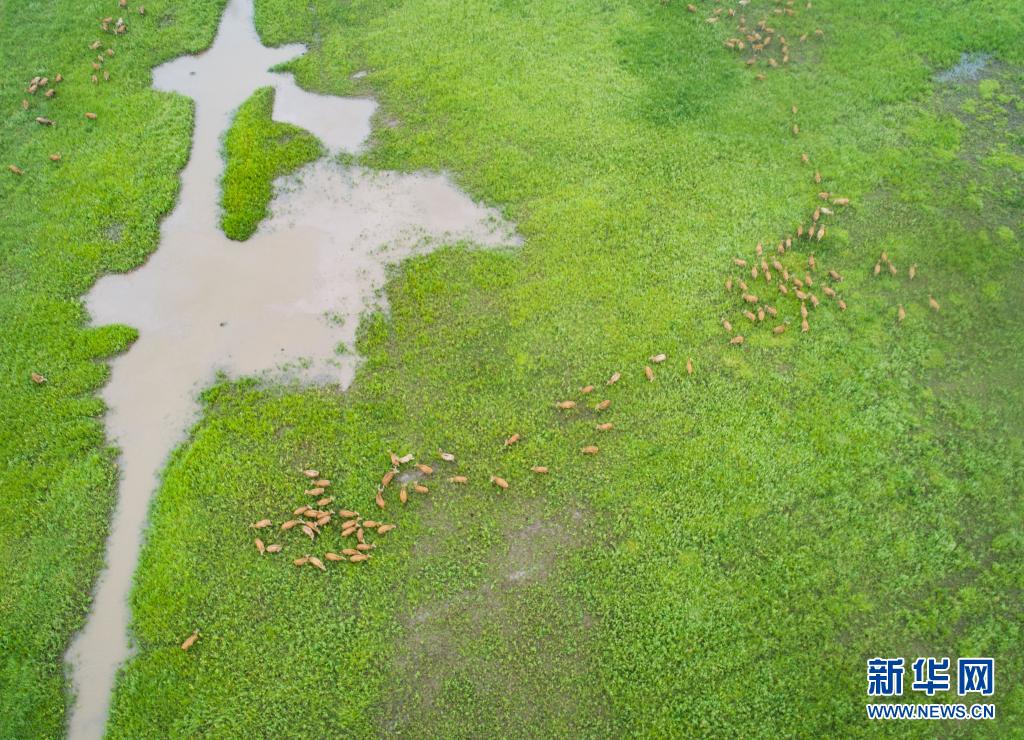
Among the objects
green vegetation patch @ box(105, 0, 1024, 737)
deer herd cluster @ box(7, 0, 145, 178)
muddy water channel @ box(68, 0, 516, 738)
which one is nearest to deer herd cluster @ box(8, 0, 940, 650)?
deer herd cluster @ box(7, 0, 145, 178)

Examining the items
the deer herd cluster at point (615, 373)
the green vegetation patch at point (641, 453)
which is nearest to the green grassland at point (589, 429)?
the green vegetation patch at point (641, 453)

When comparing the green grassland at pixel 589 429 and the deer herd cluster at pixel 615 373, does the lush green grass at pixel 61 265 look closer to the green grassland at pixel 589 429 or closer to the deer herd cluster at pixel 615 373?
the green grassland at pixel 589 429

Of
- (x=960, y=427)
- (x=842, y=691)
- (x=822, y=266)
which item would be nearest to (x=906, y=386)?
(x=960, y=427)

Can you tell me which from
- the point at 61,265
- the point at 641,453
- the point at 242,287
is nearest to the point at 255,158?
the point at 242,287

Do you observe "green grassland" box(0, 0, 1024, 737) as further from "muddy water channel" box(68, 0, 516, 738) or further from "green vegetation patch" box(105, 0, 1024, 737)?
"muddy water channel" box(68, 0, 516, 738)

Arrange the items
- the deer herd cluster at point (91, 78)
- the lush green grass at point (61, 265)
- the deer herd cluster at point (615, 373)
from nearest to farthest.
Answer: the lush green grass at point (61, 265) → the deer herd cluster at point (615, 373) → the deer herd cluster at point (91, 78)

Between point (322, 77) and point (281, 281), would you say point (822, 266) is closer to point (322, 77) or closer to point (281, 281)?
point (281, 281)
